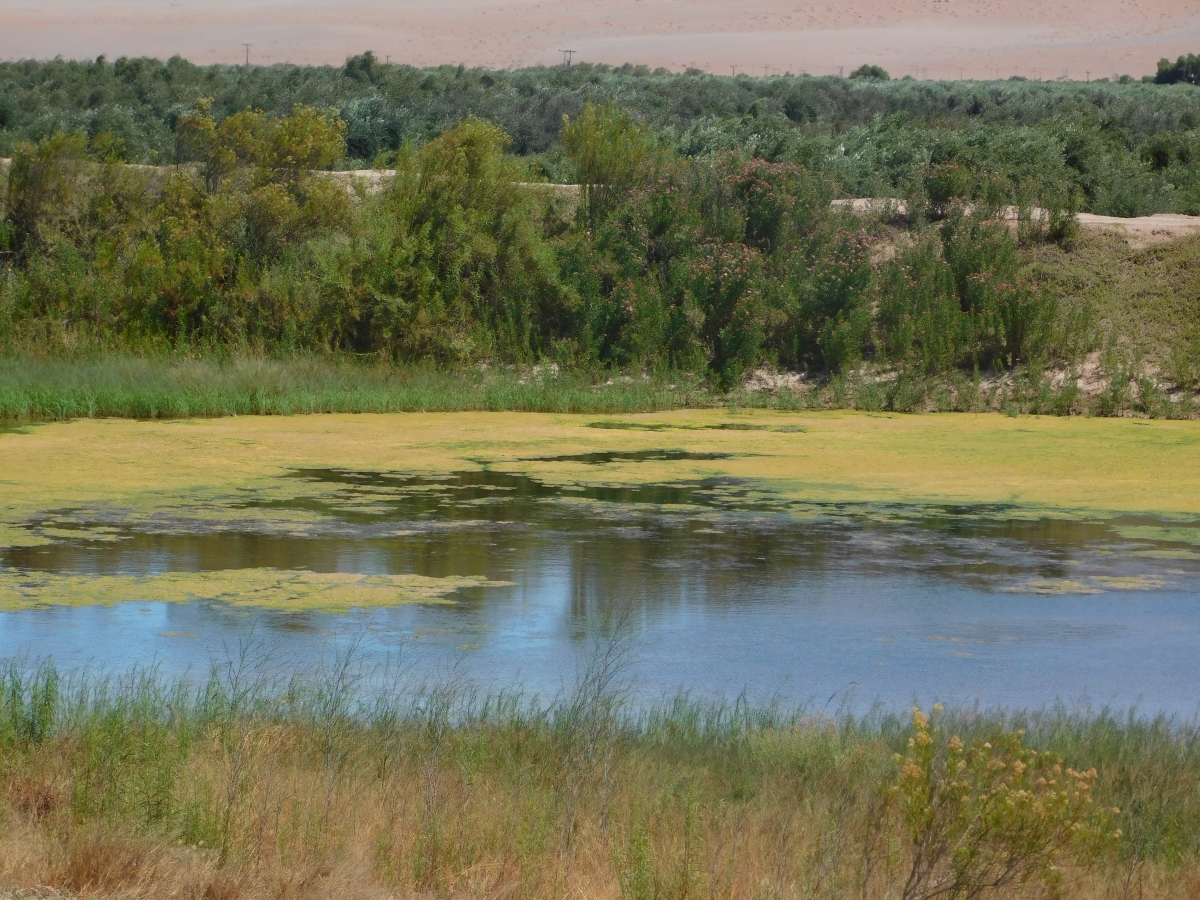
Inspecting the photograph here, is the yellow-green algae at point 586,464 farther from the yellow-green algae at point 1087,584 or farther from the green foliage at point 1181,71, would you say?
the green foliage at point 1181,71

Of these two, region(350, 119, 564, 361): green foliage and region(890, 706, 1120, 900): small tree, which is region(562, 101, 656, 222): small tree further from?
region(890, 706, 1120, 900): small tree

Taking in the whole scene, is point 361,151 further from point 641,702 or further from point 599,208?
point 641,702

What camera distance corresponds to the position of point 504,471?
13625 millimetres

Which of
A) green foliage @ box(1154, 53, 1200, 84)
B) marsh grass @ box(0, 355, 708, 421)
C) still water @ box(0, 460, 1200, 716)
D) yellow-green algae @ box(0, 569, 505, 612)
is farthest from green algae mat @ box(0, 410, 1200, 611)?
green foliage @ box(1154, 53, 1200, 84)

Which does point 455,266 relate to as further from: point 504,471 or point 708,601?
point 708,601

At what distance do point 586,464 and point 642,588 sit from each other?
16.2 ft

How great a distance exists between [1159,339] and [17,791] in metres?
19.3

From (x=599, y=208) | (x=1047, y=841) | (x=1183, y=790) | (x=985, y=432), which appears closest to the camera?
(x=1047, y=841)

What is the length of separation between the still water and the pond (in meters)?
0.02

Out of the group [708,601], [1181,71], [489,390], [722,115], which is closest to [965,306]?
[489,390]

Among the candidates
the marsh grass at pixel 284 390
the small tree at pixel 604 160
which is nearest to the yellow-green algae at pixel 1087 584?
the marsh grass at pixel 284 390

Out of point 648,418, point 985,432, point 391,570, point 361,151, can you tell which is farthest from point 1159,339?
point 361,151

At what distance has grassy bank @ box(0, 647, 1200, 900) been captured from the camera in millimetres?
4344

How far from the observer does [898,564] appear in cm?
1002
